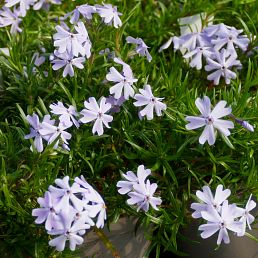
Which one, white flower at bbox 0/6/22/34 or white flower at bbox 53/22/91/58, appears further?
white flower at bbox 0/6/22/34

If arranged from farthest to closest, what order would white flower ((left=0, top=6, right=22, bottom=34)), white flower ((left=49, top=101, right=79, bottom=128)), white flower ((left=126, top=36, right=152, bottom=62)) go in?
white flower ((left=0, top=6, right=22, bottom=34)) → white flower ((left=126, top=36, right=152, bottom=62)) → white flower ((left=49, top=101, right=79, bottom=128))

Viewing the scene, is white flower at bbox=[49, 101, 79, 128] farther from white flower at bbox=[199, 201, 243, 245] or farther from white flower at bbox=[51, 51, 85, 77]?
white flower at bbox=[199, 201, 243, 245]

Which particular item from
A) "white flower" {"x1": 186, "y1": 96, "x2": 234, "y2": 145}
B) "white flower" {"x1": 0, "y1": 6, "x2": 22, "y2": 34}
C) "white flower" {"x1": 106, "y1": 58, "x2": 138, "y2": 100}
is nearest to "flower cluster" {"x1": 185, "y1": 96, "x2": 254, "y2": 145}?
"white flower" {"x1": 186, "y1": 96, "x2": 234, "y2": 145}

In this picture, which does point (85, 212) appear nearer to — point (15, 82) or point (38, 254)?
point (38, 254)

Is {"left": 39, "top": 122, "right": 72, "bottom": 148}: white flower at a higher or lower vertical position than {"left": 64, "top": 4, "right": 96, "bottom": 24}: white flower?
lower

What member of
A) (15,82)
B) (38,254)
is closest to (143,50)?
(15,82)
